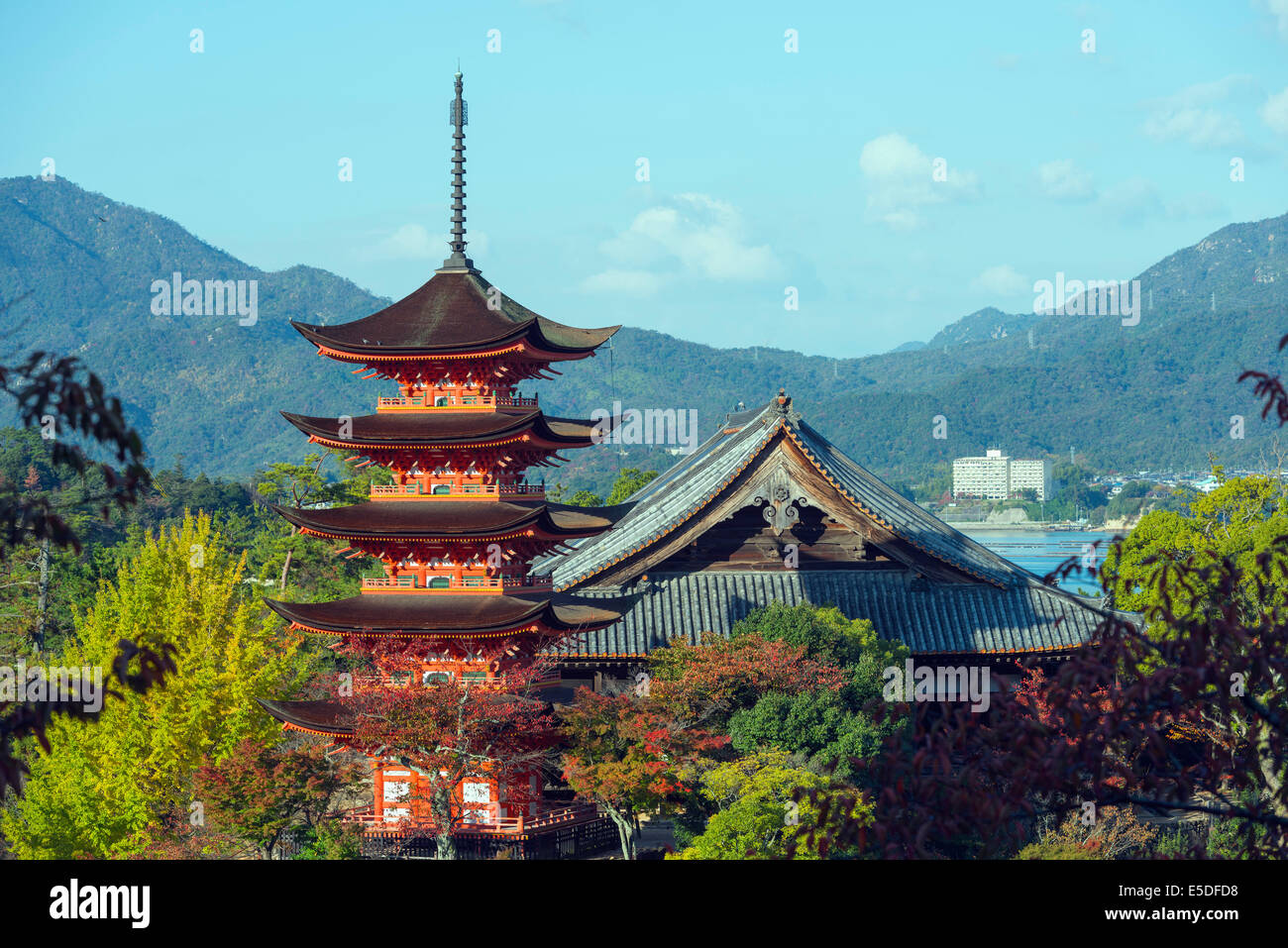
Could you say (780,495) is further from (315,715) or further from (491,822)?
(315,715)

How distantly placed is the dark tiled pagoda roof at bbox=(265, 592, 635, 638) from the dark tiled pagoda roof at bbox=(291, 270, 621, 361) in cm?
445

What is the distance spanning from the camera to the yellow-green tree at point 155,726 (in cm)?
2552

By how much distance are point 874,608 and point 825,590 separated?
1.12m

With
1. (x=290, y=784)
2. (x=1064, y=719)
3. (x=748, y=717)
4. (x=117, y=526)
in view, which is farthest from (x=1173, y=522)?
(x=117, y=526)

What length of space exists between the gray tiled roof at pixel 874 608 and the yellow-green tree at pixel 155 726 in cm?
703

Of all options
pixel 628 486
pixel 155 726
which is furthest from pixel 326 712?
pixel 628 486

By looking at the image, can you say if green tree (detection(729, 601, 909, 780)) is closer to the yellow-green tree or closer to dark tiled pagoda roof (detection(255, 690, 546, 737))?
dark tiled pagoda roof (detection(255, 690, 546, 737))

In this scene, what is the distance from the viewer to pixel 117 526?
274ft

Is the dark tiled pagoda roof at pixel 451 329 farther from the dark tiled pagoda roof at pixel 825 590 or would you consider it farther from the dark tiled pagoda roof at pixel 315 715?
the dark tiled pagoda roof at pixel 315 715

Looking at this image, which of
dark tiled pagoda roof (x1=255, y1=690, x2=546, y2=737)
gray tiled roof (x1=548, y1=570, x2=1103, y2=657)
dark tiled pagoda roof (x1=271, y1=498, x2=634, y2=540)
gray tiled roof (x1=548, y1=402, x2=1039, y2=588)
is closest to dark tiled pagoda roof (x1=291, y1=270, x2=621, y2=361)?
dark tiled pagoda roof (x1=271, y1=498, x2=634, y2=540)

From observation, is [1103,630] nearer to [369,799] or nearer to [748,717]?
[748,717]

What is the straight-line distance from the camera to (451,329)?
974 inches
